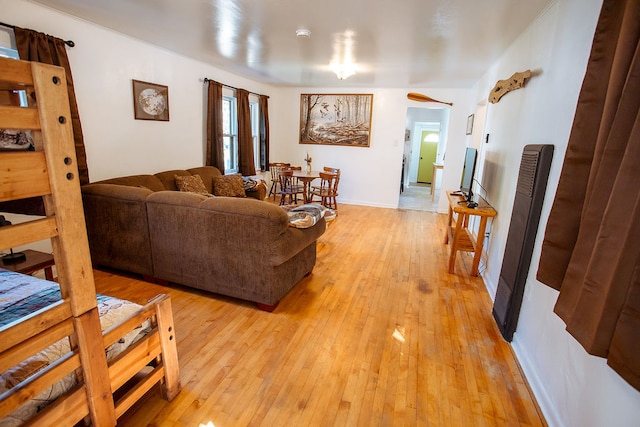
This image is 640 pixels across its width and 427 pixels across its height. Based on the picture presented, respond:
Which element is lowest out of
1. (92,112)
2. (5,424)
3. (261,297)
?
(261,297)

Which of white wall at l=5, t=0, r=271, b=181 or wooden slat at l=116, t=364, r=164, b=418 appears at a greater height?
white wall at l=5, t=0, r=271, b=181

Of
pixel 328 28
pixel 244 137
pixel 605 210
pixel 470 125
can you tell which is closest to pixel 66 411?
pixel 605 210

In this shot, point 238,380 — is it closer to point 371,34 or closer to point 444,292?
point 444,292

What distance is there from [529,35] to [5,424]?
3.83 meters

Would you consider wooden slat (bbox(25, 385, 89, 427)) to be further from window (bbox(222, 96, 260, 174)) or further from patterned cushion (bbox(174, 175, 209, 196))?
window (bbox(222, 96, 260, 174))

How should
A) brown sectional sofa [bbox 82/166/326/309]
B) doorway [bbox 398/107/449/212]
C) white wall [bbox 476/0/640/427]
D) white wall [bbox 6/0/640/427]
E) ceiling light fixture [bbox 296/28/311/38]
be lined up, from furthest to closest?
1. doorway [bbox 398/107/449/212]
2. ceiling light fixture [bbox 296/28/311/38]
3. brown sectional sofa [bbox 82/166/326/309]
4. white wall [bbox 6/0/640/427]
5. white wall [bbox 476/0/640/427]

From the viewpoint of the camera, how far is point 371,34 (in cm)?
291

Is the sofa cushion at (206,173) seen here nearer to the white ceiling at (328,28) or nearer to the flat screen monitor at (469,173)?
the white ceiling at (328,28)

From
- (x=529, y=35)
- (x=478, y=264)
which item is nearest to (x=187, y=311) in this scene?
(x=478, y=264)

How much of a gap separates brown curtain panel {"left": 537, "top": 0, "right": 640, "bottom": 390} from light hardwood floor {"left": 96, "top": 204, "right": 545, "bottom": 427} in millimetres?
794

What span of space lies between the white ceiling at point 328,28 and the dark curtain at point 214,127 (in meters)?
0.43

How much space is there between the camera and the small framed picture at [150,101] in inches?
141

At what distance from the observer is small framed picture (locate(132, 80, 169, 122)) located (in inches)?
141

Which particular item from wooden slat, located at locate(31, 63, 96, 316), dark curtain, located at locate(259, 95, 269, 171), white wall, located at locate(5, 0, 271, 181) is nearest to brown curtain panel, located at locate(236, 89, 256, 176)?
dark curtain, located at locate(259, 95, 269, 171)
